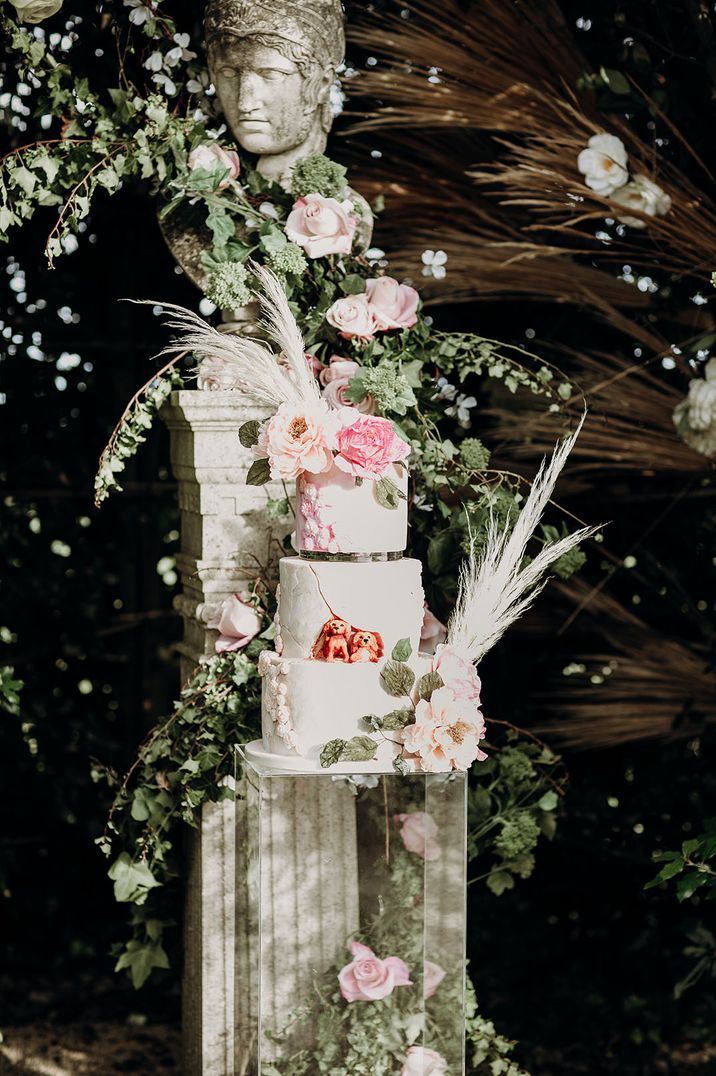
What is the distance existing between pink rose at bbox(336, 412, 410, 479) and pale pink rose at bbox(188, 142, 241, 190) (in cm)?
55

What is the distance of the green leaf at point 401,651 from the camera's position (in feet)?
5.76

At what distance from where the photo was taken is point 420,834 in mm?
1803

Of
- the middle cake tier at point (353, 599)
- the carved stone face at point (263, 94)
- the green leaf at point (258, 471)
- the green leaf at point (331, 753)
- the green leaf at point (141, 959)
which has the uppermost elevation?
the carved stone face at point (263, 94)

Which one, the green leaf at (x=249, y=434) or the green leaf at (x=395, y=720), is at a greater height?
the green leaf at (x=249, y=434)

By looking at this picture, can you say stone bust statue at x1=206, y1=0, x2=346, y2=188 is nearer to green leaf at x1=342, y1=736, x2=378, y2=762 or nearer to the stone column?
the stone column

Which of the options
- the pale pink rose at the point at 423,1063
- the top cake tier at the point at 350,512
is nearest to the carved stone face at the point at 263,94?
the top cake tier at the point at 350,512

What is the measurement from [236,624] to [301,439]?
0.43 meters

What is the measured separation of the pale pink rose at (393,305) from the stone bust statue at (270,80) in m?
0.15

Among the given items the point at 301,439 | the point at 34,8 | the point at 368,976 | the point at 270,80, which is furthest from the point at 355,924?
the point at 34,8

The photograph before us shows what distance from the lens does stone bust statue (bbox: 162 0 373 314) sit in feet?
6.61

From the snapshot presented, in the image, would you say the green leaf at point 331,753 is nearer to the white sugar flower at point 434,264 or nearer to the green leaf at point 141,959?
the green leaf at point 141,959

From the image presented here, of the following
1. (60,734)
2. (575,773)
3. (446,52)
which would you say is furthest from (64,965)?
(446,52)

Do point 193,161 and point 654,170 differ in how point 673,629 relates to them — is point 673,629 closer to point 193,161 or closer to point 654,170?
point 654,170

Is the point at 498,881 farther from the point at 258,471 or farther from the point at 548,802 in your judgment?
the point at 258,471
